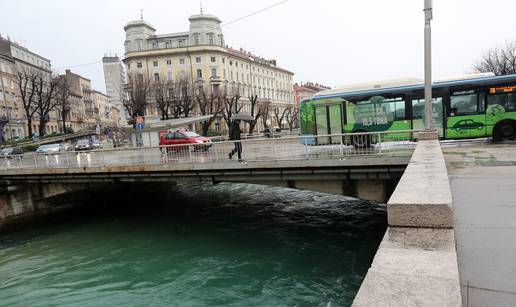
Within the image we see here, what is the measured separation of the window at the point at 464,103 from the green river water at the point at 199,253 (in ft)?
17.7

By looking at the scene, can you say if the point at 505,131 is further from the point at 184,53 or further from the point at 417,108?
the point at 184,53

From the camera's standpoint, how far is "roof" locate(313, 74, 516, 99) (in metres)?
→ 14.1

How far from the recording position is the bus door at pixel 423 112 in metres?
14.7

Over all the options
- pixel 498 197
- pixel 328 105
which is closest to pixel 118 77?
pixel 328 105

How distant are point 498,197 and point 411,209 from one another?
9.17 ft

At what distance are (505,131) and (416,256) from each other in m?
14.4

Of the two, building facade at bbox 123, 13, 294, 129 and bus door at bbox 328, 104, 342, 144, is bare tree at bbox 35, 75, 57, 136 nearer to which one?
building facade at bbox 123, 13, 294, 129

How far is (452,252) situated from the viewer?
2.71 meters

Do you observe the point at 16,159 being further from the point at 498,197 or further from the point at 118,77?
the point at 118,77

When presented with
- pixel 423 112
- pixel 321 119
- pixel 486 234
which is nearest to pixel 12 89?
pixel 321 119

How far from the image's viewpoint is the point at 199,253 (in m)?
12.1

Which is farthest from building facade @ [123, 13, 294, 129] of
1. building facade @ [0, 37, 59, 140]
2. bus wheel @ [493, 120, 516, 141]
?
bus wheel @ [493, 120, 516, 141]

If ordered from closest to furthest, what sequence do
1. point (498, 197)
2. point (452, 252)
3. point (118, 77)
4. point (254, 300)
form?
point (452, 252) → point (498, 197) → point (254, 300) → point (118, 77)

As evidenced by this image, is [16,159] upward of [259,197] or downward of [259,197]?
upward
